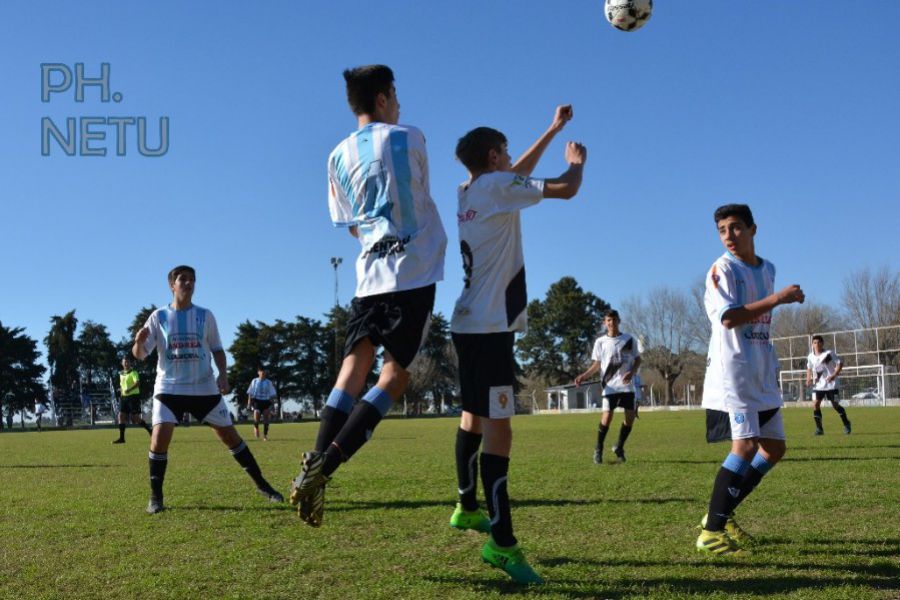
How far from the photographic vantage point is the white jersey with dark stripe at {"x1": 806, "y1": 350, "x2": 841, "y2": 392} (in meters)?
20.2

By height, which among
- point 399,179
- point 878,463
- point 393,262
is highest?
point 399,179

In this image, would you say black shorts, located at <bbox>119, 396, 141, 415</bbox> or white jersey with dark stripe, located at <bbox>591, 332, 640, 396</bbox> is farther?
black shorts, located at <bbox>119, 396, 141, 415</bbox>

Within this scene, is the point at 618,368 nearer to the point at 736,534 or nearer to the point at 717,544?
the point at 736,534

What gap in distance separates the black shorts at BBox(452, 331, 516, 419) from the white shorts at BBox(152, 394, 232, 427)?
4.55m

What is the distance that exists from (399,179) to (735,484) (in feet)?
9.71

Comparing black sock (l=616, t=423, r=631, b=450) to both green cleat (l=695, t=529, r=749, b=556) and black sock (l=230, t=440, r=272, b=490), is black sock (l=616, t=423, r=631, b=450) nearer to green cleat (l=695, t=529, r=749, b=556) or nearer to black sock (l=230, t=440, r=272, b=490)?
black sock (l=230, t=440, r=272, b=490)

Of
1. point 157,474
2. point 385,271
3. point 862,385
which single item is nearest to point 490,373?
point 385,271

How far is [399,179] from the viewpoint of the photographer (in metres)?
4.34

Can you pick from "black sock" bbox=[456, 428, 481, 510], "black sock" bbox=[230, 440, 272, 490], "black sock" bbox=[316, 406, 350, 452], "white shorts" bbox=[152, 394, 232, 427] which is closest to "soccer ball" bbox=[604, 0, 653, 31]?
"black sock" bbox=[456, 428, 481, 510]

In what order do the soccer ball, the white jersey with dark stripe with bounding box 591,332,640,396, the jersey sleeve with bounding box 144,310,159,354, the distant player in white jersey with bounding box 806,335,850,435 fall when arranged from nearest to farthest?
the soccer ball < the jersey sleeve with bounding box 144,310,159,354 < the white jersey with dark stripe with bounding box 591,332,640,396 < the distant player in white jersey with bounding box 806,335,850,435

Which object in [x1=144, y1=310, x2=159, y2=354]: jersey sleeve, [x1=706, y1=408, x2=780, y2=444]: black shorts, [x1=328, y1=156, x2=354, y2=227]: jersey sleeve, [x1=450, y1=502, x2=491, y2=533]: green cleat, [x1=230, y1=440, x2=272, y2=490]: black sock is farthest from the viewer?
[x1=230, y1=440, x2=272, y2=490]: black sock

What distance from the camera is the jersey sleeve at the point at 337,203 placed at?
4637 millimetres

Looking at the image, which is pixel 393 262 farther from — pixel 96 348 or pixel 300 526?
pixel 96 348

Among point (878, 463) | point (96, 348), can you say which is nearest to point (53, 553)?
point (878, 463)
